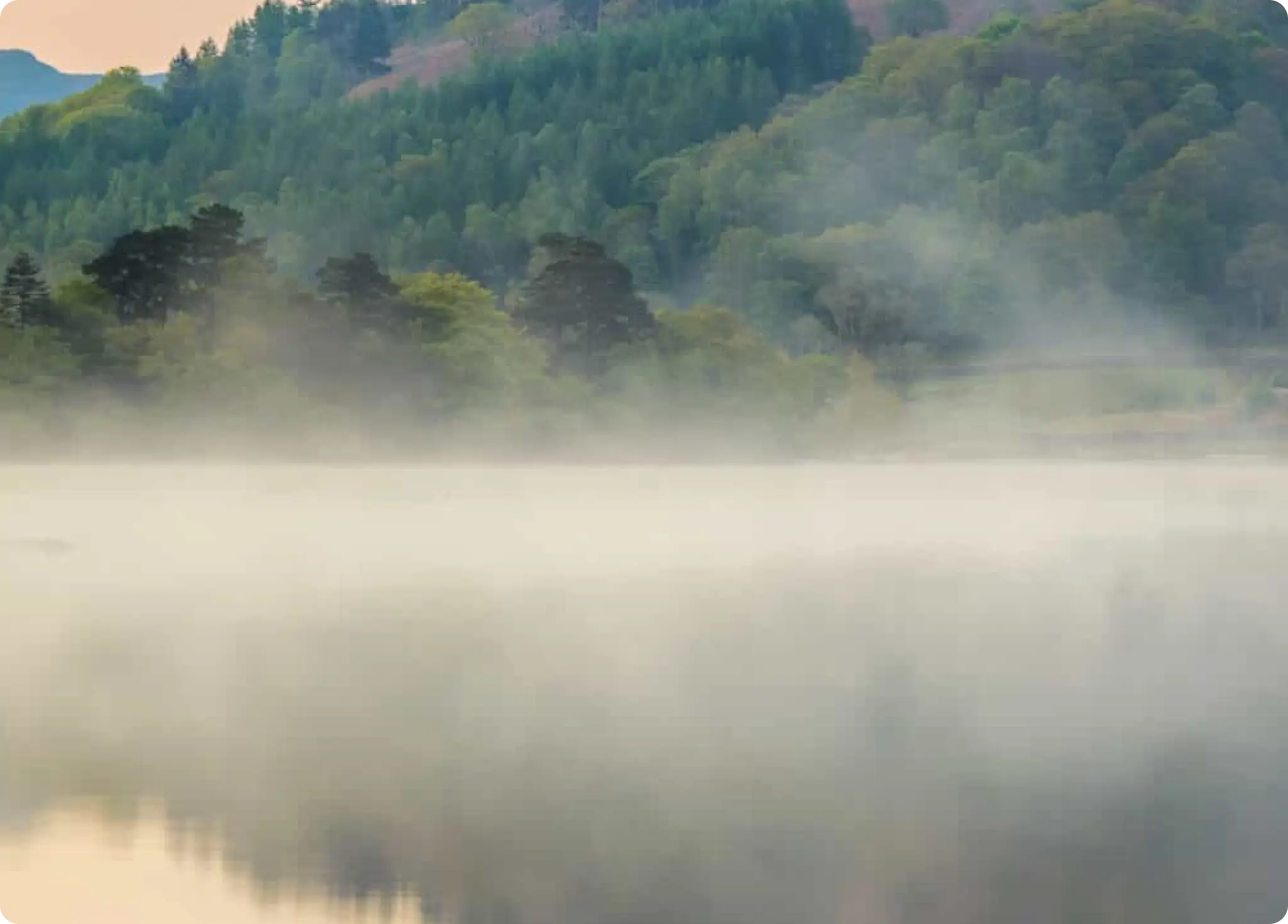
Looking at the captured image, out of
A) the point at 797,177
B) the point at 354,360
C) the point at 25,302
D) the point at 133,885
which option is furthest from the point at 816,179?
the point at 133,885

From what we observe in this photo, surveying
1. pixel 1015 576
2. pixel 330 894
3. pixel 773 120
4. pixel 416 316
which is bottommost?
pixel 330 894

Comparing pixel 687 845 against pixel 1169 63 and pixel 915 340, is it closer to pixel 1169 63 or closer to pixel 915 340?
pixel 915 340

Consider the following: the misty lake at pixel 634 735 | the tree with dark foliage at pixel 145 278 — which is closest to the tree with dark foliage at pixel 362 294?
the tree with dark foliage at pixel 145 278

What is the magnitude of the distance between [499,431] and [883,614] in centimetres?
4964

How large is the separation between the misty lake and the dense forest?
5786cm

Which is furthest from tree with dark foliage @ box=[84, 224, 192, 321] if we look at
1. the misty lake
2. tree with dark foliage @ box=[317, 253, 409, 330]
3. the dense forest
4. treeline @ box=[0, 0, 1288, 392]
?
treeline @ box=[0, 0, 1288, 392]

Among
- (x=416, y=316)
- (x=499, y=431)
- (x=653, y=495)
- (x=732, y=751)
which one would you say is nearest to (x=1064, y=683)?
(x=732, y=751)

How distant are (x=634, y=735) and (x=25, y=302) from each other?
61.2 metres

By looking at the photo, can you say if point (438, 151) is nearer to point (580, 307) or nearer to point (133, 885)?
point (580, 307)

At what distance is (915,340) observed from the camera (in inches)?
5202

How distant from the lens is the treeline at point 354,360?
77.8 m

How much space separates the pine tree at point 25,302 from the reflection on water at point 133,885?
6274 cm

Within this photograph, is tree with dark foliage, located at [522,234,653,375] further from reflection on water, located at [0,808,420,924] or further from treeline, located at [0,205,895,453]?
reflection on water, located at [0,808,420,924]

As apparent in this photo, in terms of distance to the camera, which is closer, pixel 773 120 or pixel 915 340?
pixel 915 340
